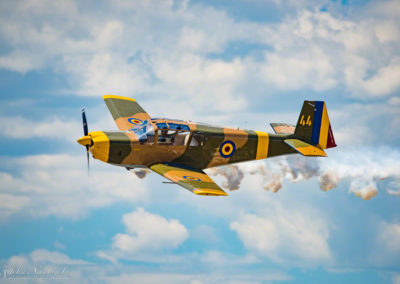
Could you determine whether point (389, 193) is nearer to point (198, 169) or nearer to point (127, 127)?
point (198, 169)

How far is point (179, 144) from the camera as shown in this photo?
2683cm

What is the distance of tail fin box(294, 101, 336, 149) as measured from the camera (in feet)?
97.5

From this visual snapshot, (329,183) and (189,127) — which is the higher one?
(189,127)

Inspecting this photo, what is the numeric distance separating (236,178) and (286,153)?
2996 millimetres

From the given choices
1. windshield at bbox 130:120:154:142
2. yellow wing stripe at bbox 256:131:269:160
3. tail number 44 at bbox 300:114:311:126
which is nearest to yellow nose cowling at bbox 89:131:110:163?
windshield at bbox 130:120:154:142

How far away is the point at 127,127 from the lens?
97.3ft

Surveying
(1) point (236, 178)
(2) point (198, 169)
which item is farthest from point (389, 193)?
(2) point (198, 169)

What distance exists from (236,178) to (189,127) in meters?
3.77

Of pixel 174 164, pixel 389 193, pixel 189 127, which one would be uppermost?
pixel 189 127

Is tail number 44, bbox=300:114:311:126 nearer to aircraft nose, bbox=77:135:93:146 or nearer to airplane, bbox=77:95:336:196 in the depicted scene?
airplane, bbox=77:95:336:196

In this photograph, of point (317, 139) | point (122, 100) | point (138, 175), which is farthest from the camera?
point (122, 100)

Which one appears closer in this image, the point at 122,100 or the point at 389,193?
the point at 389,193

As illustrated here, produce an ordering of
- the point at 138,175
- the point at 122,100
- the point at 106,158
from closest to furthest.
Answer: the point at 106,158
the point at 138,175
the point at 122,100

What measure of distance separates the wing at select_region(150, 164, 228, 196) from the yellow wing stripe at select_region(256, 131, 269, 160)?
12.6ft
